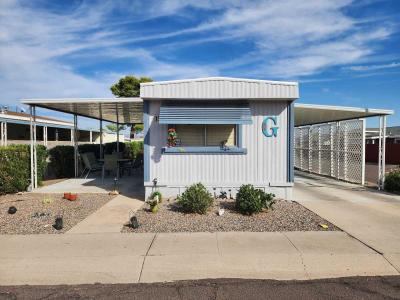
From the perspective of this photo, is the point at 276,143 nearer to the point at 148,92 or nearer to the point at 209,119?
the point at 209,119

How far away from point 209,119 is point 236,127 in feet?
2.42

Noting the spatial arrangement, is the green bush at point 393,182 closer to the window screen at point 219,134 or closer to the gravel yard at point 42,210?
the window screen at point 219,134

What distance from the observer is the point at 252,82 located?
7.20 m

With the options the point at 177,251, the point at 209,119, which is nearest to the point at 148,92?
the point at 209,119

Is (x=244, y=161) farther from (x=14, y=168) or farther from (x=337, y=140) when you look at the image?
(x=14, y=168)

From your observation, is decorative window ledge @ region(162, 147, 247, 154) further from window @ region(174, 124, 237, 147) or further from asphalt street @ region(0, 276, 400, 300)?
asphalt street @ region(0, 276, 400, 300)

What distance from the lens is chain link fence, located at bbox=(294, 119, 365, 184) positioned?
1051cm

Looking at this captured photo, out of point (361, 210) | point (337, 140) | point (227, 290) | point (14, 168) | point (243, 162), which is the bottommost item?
point (227, 290)

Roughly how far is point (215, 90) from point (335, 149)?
22.5 ft

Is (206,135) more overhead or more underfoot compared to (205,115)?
more underfoot

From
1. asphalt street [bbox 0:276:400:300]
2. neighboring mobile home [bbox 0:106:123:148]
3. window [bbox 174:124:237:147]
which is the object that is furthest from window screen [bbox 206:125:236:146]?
neighboring mobile home [bbox 0:106:123:148]

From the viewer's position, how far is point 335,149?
11945mm

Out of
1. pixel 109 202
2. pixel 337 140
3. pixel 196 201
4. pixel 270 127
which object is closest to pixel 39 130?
pixel 109 202

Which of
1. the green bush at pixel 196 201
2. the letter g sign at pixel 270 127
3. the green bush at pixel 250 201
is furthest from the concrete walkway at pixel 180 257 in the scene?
the letter g sign at pixel 270 127
